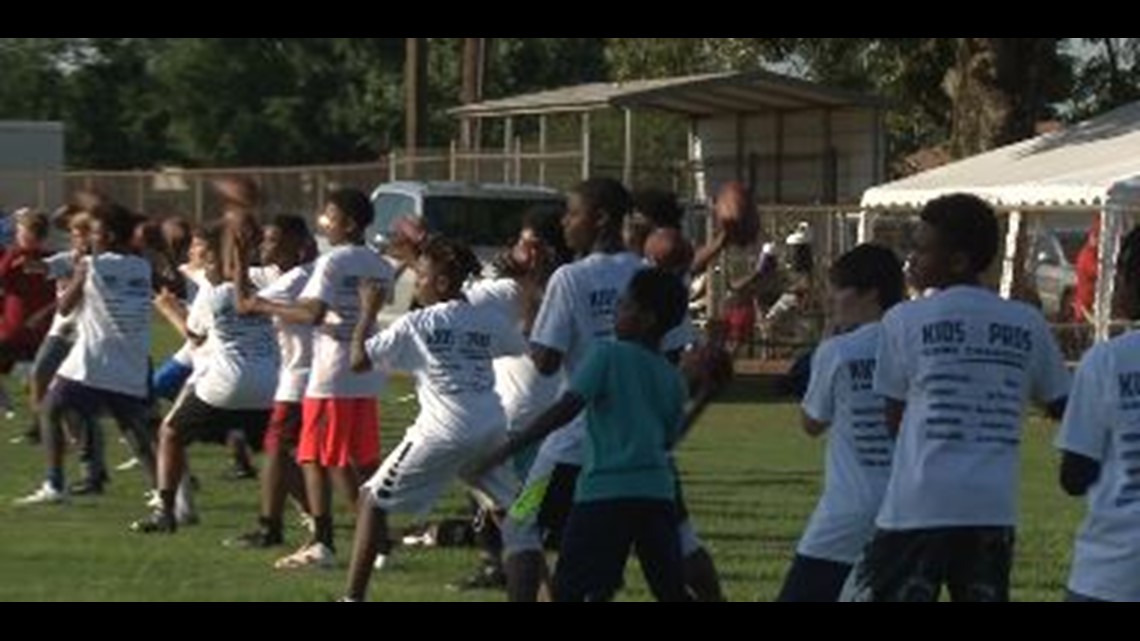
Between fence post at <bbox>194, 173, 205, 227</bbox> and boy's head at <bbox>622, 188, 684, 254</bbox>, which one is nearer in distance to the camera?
boy's head at <bbox>622, 188, 684, 254</bbox>

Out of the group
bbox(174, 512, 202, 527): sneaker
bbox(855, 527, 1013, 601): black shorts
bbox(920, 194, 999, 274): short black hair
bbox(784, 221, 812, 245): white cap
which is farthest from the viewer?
bbox(784, 221, 812, 245): white cap

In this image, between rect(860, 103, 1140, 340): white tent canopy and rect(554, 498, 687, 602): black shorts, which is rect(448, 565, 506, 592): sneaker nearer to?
rect(554, 498, 687, 602): black shorts

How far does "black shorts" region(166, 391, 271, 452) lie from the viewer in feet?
46.2

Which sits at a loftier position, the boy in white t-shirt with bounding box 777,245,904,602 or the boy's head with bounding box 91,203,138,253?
the boy's head with bounding box 91,203,138,253

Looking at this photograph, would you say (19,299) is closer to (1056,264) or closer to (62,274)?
(62,274)

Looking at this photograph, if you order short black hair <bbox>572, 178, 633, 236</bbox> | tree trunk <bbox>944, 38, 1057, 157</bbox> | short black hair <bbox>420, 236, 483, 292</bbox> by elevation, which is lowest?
short black hair <bbox>420, 236, 483, 292</bbox>

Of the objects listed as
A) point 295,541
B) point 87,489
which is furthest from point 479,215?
point 295,541

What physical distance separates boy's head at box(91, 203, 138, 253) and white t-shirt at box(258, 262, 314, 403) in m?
1.80

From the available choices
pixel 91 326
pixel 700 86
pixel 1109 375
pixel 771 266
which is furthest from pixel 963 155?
pixel 1109 375

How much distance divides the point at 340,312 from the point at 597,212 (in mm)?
2735

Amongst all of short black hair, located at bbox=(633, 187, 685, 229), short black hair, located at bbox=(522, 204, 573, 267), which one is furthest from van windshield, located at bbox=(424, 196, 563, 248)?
short black hair, located at bbox=(633, 187, 685, 229)

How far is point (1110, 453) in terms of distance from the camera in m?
7.21

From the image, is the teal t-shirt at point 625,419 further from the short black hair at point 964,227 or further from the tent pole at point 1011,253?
the tent pole at point 1011,253

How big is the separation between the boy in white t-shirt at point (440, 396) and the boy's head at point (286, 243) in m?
2.27
